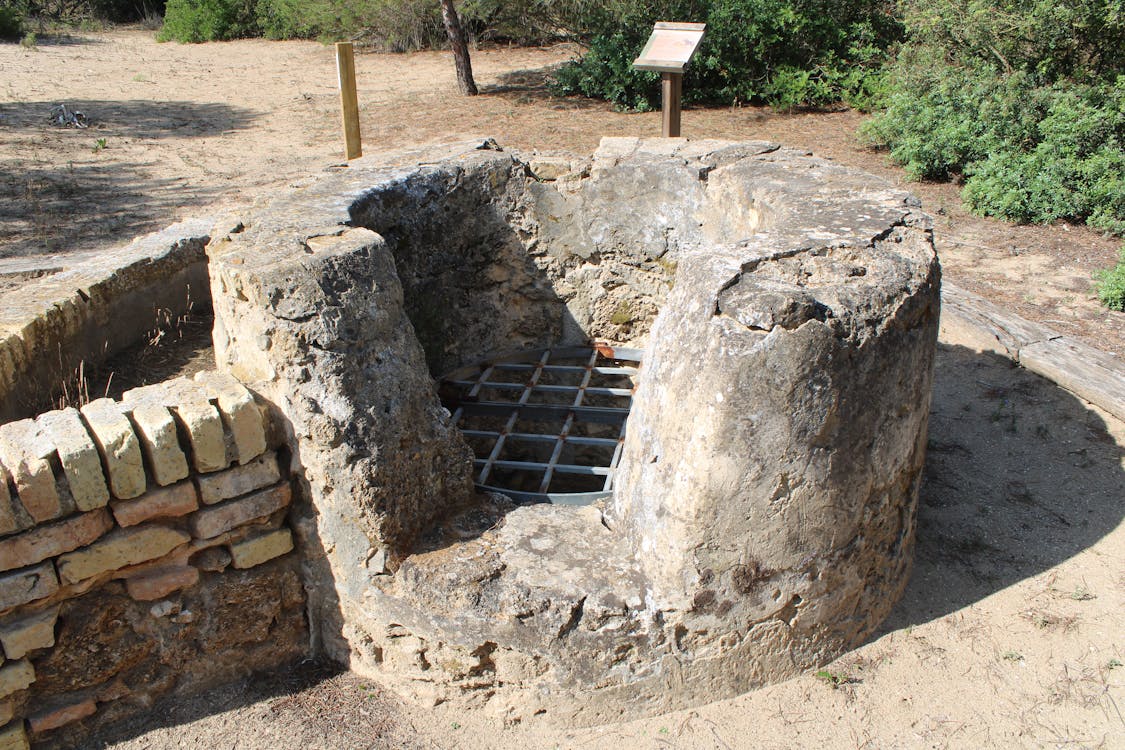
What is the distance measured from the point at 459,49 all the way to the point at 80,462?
10.6 m

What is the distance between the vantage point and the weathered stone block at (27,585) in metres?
2.48

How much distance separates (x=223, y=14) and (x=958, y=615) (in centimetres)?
1928

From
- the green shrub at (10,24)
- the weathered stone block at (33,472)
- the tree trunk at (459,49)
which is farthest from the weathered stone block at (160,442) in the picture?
the green shrub at (10,24)

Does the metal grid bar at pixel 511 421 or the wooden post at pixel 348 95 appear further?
the wooden post at pixel 348 95

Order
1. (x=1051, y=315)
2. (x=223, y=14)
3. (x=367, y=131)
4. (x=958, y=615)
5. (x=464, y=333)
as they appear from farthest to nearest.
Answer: (x=223, y=14) → (x=367, y=131) → (x=1051, y=315) → (x=464, y=333) → (x=958, y=615)

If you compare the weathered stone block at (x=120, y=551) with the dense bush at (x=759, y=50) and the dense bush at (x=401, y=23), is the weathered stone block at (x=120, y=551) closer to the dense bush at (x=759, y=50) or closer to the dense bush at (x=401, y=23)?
the dense bush at (x=759, y=50)

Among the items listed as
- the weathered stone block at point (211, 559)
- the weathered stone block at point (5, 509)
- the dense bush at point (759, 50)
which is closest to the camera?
the weathered stone block at point (5, 509)

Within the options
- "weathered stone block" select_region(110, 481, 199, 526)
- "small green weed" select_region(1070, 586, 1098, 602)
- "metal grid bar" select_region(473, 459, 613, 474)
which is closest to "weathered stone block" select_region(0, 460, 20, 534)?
"weathered stone block" select_region(110, 481, 199, 526)

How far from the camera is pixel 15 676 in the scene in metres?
2.60

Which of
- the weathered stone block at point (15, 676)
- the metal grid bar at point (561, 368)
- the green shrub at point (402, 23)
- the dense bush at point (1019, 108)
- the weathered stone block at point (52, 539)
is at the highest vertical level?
the green shrub at point (402, 23)

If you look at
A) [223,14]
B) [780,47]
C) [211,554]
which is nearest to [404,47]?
[223,14]

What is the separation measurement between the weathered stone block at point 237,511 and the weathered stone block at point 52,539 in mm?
260

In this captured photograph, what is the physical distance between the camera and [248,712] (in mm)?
2951

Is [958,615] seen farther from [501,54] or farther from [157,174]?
[501,54]
